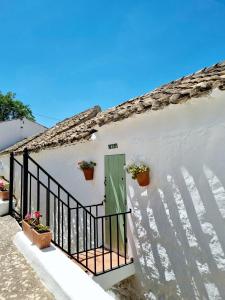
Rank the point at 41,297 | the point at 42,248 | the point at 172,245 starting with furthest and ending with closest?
the point at 172,245 → the point at 42,248 → the point at 41,297

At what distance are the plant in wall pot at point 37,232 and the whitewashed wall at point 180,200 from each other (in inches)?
90.2

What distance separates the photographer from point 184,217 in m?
4.87

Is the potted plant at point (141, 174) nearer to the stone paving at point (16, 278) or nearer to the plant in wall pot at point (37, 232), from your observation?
the plant in wall pot at point (37, 232)

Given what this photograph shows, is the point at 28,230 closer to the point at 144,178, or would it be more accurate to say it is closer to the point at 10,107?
the point at 144,178

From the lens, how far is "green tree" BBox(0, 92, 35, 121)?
138 ft

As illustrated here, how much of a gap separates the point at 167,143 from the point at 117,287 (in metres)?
4.01

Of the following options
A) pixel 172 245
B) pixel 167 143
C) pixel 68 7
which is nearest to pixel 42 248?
pixel 172 245

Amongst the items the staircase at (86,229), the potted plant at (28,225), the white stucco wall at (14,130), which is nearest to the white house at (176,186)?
the staircase at (86,229)

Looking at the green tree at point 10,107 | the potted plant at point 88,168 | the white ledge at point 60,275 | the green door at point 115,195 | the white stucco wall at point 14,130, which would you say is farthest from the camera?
the green tree at point 10,107

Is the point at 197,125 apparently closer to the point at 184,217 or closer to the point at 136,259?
the point at 184,217

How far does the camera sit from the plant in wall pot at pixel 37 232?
13.9 feet

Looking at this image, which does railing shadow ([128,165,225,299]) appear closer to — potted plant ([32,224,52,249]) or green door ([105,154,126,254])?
green door ([105,154,126,254])

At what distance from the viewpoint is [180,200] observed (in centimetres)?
495

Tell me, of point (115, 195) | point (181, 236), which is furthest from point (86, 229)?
point (181, 236)
